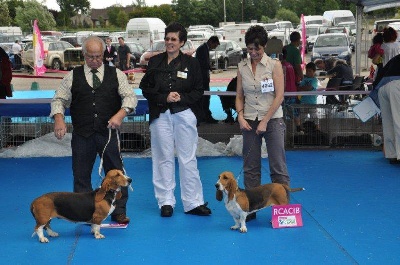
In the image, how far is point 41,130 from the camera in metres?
11.0

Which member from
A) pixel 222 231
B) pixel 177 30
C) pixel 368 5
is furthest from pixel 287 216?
pixel 368 5

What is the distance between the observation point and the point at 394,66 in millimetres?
9344

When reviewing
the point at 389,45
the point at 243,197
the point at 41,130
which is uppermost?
the point at 389,45

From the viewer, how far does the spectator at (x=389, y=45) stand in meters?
13.0

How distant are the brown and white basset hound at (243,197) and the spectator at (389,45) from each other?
7.43 meters

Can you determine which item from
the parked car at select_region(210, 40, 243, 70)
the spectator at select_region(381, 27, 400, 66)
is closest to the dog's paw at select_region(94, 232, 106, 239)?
the spectator at select_region(381, 27, 400, 66)

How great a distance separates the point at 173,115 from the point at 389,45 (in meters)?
7.81

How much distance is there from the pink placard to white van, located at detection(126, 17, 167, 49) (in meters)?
32.3

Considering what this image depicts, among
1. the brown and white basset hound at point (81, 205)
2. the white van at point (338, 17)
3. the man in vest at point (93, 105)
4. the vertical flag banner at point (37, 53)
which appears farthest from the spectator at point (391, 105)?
the white van at point (338, 17)

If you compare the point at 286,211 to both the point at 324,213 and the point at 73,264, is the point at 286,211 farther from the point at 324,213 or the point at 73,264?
the point at 73,264

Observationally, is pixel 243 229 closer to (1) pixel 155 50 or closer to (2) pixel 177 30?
(2) pixel 177 30

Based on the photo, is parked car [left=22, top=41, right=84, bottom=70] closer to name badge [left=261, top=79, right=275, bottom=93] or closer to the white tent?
the white tent

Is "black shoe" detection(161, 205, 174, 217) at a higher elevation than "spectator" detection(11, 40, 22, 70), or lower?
lower

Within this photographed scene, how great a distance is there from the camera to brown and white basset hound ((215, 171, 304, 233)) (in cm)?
604
